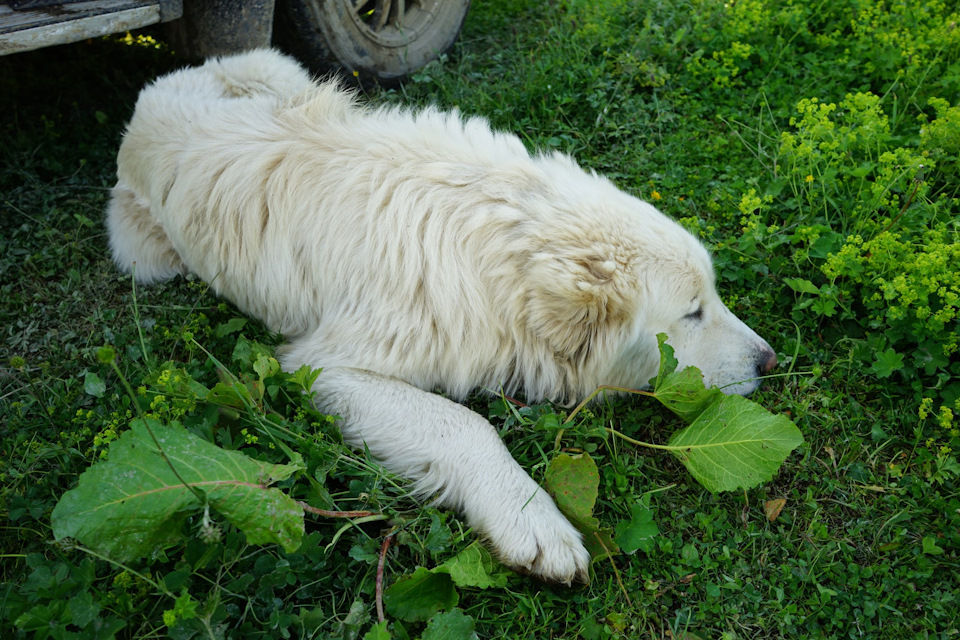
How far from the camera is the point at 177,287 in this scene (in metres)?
3.48

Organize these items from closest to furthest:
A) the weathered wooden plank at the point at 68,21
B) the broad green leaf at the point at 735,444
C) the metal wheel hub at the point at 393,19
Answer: the broad green leaf at the point at 735,444 → the weathered wooden plank at the point at 68,21 → the metal wheel hub at the point at 393,19

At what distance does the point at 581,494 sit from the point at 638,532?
23cm

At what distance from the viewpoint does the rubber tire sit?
4074 mm

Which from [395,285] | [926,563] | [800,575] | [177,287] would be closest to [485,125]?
[395,285]

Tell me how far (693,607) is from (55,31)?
3528 millimetres

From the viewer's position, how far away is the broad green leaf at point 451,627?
2123 mm

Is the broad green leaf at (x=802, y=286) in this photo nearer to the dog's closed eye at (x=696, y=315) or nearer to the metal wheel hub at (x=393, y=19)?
the dog's closed eye at (x=696, y=315)

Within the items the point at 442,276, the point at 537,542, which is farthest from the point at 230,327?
the point at 537,542

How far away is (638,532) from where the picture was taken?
2.45 metres

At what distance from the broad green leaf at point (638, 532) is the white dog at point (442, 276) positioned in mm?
168

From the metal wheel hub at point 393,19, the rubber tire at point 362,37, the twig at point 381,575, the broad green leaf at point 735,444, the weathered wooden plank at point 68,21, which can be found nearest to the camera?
the twig at point 381,575

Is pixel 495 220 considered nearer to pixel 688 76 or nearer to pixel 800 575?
pixel 800 575

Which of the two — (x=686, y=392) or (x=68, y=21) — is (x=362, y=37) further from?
(x=686, y=392)

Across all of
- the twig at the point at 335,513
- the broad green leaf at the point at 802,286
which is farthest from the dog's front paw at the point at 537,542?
the broad green leaf at the point at 802,286
